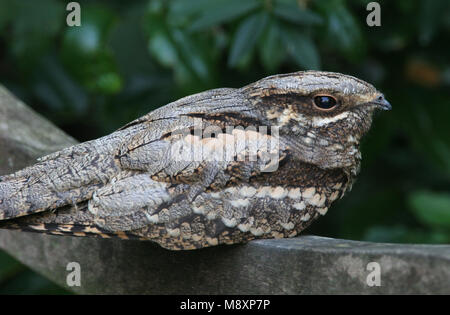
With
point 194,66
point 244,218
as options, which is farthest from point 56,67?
point 244,218

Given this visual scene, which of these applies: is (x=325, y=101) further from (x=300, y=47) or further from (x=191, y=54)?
(x=191, y=54)

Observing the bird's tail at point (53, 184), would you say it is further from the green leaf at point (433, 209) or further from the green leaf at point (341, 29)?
the green leaf at point (433, 209)

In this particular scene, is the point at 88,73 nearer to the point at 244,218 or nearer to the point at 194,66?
the point at 194,66

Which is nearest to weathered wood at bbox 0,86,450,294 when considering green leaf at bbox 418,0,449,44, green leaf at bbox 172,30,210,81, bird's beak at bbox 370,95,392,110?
bird's beak at bbox 370,95,392,110

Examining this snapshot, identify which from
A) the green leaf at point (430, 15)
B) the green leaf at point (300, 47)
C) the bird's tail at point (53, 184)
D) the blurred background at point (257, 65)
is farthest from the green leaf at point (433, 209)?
the bird's tail at point (53, 184)

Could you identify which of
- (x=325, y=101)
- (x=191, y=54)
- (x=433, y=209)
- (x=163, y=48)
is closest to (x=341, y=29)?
(x=191, y=54)
